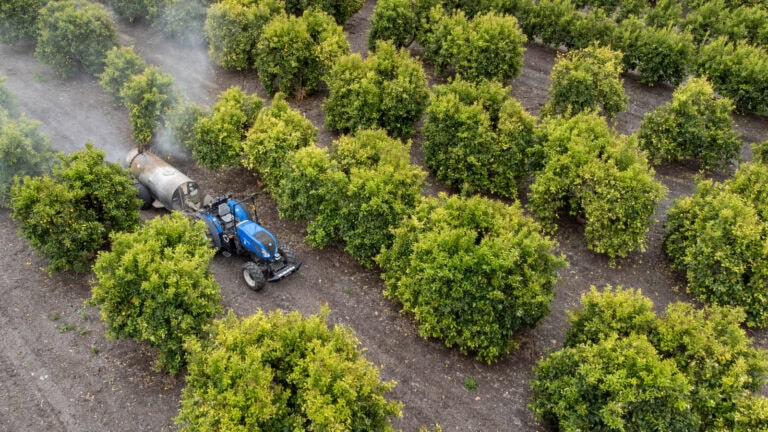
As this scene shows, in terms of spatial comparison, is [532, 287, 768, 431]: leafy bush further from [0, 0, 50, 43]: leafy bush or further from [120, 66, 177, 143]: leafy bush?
[0, 0, 50, 43]: leafy bush

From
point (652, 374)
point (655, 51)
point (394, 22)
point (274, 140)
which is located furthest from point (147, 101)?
point (655, 51)

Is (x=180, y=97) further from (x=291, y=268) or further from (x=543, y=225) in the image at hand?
(x=543, y=225)

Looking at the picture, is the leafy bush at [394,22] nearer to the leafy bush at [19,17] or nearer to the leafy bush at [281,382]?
the leafy bush at [19,17]

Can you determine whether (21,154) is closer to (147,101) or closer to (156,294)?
(147,101)

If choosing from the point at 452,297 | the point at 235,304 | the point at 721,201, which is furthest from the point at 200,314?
the point at 721,201

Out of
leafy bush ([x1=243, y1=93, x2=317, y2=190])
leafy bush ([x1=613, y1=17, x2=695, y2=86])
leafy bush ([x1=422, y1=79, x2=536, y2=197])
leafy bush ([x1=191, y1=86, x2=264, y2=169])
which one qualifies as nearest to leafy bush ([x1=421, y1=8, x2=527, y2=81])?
leafy bush ([x1=422, y1=79, x2=536, y2=197])

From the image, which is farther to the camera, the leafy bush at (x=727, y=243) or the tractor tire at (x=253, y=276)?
the tractor tire at (x=253, y=276)

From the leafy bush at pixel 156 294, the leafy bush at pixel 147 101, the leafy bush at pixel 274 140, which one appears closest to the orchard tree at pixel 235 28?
the leafy bush at pixel 147 101
